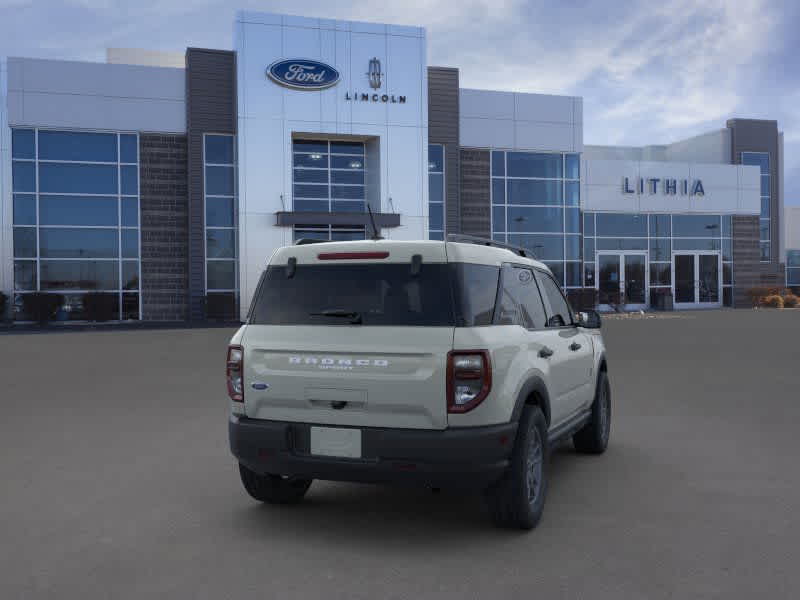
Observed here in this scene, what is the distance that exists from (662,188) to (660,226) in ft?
6.06

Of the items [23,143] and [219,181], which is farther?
[219,181]

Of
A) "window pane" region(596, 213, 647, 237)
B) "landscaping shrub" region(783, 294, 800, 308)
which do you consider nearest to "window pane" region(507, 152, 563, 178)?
"window pane" region(596, 213, 647, 237)

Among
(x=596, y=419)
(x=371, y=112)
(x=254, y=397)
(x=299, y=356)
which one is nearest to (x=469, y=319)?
(x=299, y=356)

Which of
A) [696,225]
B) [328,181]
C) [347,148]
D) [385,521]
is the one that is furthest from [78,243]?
[696,225]

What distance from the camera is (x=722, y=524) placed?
500cm

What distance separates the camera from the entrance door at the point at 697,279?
130 feet

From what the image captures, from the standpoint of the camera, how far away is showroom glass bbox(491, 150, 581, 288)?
113 feet

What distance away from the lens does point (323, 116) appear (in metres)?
29.6

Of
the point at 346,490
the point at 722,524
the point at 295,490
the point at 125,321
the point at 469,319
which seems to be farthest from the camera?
the point at 125,321

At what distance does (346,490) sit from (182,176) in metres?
26.1

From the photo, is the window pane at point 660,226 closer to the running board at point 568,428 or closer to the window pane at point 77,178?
the window pane at point 77,178

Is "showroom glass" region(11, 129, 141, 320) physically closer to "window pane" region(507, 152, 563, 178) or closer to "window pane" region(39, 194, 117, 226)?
"window pane" region(39, 194, 117, 226)

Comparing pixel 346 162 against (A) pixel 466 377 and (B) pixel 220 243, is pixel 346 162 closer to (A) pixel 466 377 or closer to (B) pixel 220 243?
(B) pixel 220 243

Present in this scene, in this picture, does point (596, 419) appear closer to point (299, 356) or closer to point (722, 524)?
point (722, 524)
